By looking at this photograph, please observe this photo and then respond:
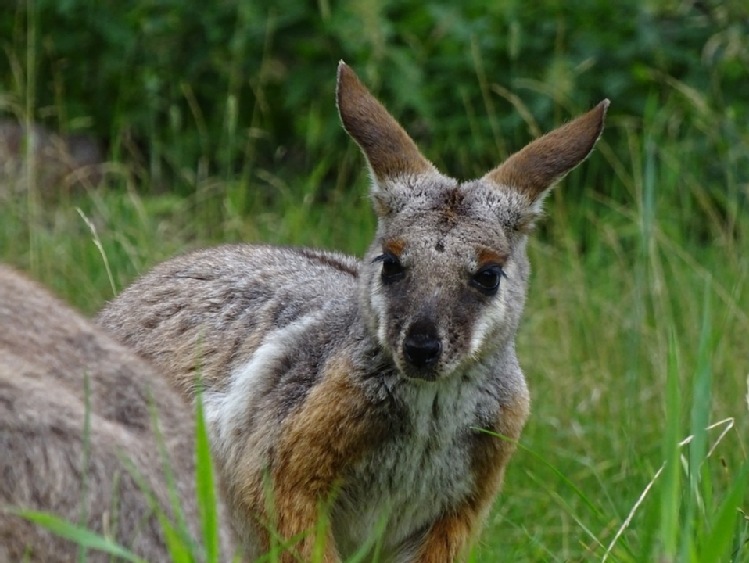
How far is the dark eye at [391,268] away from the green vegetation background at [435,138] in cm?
204

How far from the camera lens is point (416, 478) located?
5070 millimetres

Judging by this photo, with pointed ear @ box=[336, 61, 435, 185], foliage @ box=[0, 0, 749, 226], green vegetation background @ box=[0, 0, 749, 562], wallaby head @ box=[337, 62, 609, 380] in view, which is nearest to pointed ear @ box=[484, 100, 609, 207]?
wallaby head @ box=[337, 62, 609, 380]

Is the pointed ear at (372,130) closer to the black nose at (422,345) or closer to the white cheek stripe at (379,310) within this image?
the white cheek stripe at (379,310)

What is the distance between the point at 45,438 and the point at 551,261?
5382 millimetres

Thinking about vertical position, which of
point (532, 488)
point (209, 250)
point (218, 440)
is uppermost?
point (209, 250)

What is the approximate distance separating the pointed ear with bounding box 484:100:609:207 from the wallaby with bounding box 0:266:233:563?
1853 millimetres

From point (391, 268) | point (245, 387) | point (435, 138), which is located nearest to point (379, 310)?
point (391, 268)

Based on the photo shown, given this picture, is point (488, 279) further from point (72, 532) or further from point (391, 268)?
point (72, 532)

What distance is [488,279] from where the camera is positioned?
5043 mm

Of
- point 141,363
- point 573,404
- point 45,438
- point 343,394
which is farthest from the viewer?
point 573,404

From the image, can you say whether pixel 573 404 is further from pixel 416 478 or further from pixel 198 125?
pixel 198 125

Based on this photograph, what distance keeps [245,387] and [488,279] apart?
0.94m

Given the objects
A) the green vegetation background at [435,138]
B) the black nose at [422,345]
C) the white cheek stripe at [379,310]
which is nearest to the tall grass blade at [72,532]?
the black nose at [422,345]

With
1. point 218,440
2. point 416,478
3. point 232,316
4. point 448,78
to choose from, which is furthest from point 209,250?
point 448,78
